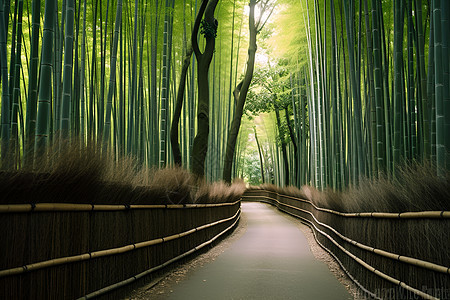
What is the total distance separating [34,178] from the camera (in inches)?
79.4

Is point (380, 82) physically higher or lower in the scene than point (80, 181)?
higher

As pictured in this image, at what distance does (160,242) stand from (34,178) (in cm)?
215

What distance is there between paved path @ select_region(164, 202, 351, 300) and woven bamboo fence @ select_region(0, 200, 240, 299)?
0.45 m

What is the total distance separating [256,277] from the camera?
4133 mm

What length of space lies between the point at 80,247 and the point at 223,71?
1011cm

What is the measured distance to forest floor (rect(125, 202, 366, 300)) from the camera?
3.46m

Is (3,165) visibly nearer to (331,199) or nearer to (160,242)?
(160,242)

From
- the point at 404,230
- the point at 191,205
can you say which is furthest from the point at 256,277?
the point at 404,230

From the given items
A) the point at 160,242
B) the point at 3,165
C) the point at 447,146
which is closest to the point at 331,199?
the point at 160,242

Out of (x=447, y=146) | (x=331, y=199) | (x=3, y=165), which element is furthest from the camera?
(x=331, y=199)

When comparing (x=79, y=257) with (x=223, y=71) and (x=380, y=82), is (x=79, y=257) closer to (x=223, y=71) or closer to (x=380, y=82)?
(x=380, y=82)

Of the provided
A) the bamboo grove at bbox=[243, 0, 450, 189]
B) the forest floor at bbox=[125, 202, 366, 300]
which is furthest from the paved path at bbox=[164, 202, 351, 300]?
the bamboo grove at bbox=[243, 0, 450, 189]

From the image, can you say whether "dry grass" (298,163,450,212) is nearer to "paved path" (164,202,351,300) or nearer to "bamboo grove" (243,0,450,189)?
"bamboo grove" (243,0,450,189)

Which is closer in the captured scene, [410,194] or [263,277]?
[410,194]
